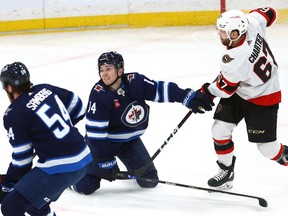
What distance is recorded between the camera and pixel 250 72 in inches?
137

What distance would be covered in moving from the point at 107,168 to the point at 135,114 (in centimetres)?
29

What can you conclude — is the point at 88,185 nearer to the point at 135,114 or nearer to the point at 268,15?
the point at 135,114

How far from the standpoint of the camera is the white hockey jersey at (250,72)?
3.46m

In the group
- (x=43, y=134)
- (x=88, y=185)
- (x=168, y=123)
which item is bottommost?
(x=168, y=123)

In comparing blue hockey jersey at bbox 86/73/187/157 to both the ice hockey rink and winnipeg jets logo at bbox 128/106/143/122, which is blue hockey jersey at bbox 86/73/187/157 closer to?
winnipeg jets logo at bbox 128/106/143/122

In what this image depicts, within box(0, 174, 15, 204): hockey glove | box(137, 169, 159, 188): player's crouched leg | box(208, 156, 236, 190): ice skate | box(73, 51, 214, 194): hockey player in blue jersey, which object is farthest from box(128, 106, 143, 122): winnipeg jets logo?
box(0, 174, 15, 204): hockey glove

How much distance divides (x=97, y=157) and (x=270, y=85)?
87 centimetres

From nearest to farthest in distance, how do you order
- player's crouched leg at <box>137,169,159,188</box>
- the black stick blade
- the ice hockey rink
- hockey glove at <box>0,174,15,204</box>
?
hockey glove at <box>0,174,15,204</box> < the black stick blade < the ice hockey rink < player's crouched leg at <box>137,169,159,188</box>

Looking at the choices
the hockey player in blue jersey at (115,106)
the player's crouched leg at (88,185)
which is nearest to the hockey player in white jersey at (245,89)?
the hockey player in blue jersey at (115,106)

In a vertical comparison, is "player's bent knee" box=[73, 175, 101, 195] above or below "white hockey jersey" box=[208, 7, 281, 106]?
below

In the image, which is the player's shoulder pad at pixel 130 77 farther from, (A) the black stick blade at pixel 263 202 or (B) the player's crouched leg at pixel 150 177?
(A) the black stick blade at pixel 263 202

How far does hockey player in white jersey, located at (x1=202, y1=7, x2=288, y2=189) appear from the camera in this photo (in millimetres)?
3473

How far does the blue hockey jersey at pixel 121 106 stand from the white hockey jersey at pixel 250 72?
23cm

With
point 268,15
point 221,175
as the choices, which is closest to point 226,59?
point 268,15
